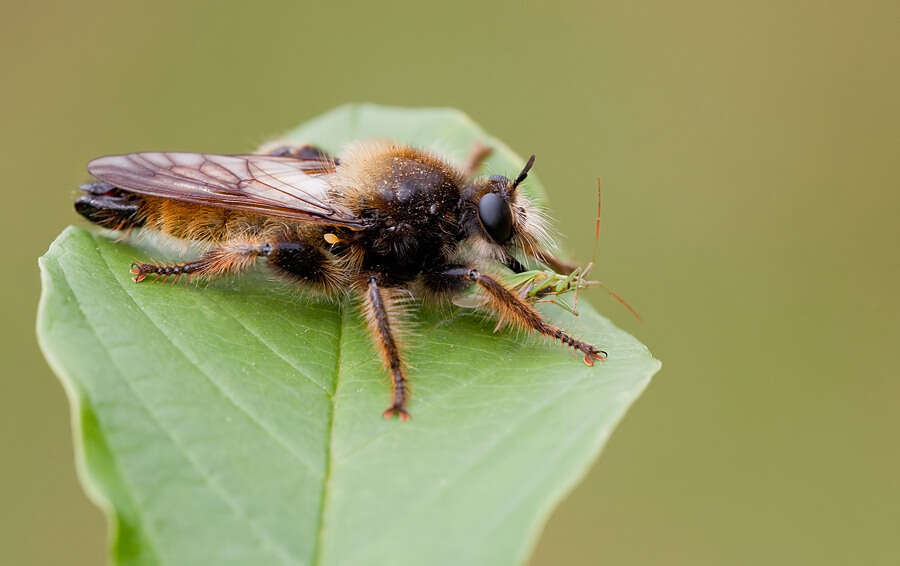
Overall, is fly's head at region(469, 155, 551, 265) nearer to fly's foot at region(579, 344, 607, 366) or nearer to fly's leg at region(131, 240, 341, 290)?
fly's leg at region(131, 240, 341, 290)

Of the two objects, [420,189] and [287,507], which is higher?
[420,189]

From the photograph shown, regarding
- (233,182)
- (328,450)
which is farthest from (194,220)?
Result: (328,450)

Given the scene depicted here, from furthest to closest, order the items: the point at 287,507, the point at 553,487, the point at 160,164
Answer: the point at 160,164 < the point at 287,507 < the point at 553,487

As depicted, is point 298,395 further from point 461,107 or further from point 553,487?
point 461,107

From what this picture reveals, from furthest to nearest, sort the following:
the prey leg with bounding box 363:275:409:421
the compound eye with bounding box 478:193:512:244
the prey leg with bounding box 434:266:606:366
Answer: the compound eye with bounding box 478:193:512:244 → the prey leg with bounding box 434:266:606:366 → the prey leg with bounding box 363:275:409:421

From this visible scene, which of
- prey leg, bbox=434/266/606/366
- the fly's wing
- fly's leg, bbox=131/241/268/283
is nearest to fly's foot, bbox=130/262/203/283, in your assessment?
fly's leg, bbox=131/241/268/283

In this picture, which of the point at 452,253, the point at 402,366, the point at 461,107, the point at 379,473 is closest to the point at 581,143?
the point at 461,107

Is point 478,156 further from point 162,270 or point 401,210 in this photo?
point 162,270

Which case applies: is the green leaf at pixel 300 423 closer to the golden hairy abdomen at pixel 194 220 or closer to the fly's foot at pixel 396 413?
the fly's foot at pixel 396 413
